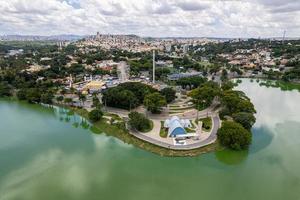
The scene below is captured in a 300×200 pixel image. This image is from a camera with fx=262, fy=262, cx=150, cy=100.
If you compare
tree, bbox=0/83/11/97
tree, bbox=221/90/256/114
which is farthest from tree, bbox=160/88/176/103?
tree, bbox=0/83/11/97

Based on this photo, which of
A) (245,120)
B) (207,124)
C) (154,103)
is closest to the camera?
(245,120)

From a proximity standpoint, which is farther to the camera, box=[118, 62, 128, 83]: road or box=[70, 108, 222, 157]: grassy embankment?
box=[118, 62, 128, 83]: road

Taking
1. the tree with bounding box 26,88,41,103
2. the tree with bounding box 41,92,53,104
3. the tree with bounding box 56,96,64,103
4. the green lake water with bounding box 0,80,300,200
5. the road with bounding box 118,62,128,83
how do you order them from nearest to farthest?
the green lake water with bounding box 0,80,300,200 → the tree with bounding box 56,96,64,103 → the tree with bounding box 41,92,53,104 → the tree with bounding box 26,88,41,103 → the road with bounding box 118,62,128,83

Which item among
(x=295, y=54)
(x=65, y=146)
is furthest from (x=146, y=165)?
(x=295, y=54)

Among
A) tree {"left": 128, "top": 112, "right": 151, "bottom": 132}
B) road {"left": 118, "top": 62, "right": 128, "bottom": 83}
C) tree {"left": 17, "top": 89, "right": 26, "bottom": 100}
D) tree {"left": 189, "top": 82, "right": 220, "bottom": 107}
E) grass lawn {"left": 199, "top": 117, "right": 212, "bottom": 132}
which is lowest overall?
tree {"left": 17, "top": 89, "right": 26, "bottom": 100}

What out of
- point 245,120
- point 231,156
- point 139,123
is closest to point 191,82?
point 245,120

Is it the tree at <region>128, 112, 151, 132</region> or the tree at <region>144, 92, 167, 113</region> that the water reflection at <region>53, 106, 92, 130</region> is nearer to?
the tree at <region>128, 112, 151, 132</region>

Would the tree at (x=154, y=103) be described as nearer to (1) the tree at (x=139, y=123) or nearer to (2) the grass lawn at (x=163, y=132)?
(2) the grass lawn at (x=163, y=132)

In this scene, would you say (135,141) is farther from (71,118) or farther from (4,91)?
(4,91)

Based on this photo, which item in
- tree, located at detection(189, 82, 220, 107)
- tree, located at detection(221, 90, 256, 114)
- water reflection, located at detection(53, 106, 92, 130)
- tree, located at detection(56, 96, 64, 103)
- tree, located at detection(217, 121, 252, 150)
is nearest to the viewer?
tree, located at detection(217, 121, 252, 150)
